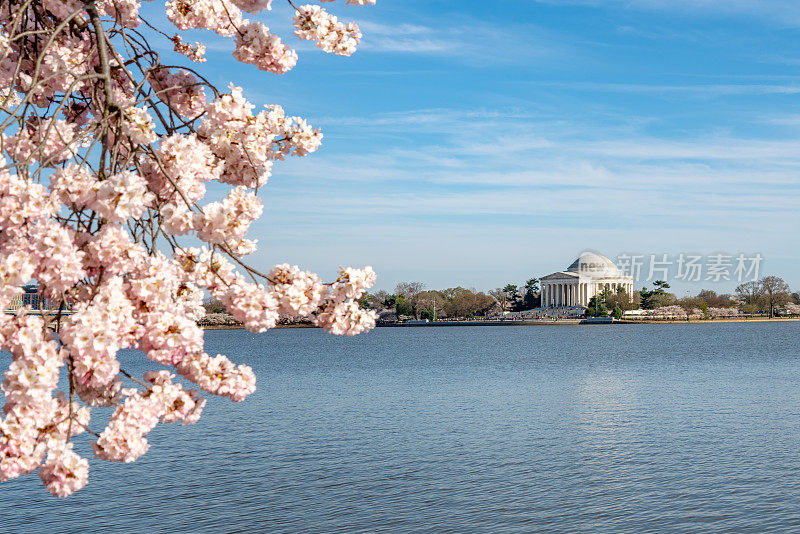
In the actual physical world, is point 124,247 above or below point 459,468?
above

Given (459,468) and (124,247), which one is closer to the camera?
(124,247)

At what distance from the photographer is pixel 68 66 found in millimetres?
6996

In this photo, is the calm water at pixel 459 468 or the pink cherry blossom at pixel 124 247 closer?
the pink cherry blossom at pixel 124 247

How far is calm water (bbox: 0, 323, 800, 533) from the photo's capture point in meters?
18.6

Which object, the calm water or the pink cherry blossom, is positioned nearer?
the pink cherry blossom

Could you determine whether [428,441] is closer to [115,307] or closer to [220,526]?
[220,526]

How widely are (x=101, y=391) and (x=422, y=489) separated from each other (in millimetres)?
16433

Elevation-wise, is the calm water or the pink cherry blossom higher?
the pink cherry blossom

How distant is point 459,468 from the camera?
2334 centimetres

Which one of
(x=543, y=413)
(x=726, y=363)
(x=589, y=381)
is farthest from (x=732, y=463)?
(x=726, y=363)

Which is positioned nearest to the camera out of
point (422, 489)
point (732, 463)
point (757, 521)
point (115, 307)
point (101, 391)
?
point (115, 307)

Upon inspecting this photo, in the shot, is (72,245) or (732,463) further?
(732,463)

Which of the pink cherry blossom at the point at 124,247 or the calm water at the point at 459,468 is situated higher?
the pink cherry blossom at the point at 124,247

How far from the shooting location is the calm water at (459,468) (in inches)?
731
